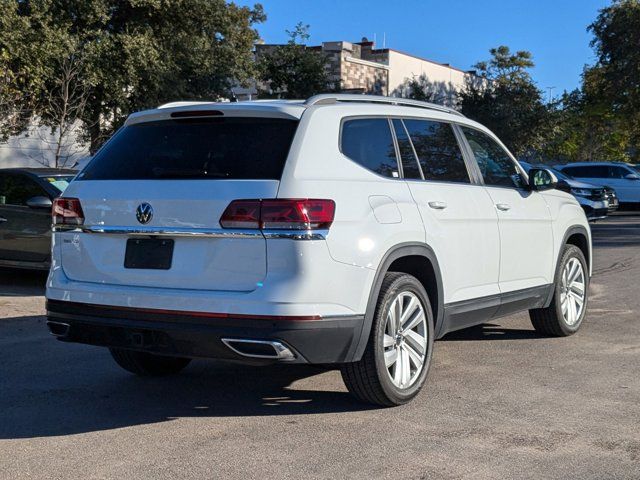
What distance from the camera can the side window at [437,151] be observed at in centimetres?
610

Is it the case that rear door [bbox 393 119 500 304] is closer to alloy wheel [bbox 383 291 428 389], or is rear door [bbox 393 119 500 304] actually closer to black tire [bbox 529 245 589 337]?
alloy wheel [bbox 383 291 428 389]

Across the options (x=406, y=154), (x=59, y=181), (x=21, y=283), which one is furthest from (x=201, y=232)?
(x=21, y=283)

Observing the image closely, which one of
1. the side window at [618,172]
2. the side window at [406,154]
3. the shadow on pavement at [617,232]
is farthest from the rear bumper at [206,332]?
the side window at [618,172]

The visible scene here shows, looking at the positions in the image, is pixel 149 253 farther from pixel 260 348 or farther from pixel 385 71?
pixel 385 71

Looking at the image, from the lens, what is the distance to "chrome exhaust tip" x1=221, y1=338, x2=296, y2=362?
15.6 feet

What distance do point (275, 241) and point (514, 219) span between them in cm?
278

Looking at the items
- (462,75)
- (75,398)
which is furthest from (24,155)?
(462,75)

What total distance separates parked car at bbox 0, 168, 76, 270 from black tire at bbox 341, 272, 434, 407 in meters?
6.35

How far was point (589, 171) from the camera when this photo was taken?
2972 centimetres

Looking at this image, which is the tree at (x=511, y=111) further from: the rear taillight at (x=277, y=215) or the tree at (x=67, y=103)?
the rear taillight at (x=277, y=215)

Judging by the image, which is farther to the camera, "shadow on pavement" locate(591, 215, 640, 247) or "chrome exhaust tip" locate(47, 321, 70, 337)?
"shadow on pavement" locate(591, 215, 640, 247)

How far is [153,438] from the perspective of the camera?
4.99m

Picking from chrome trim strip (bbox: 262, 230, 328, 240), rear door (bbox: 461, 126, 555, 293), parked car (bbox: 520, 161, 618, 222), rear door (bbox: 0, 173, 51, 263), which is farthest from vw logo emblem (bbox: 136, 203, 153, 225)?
parked car (bbox: 520, 161, 618, 222)

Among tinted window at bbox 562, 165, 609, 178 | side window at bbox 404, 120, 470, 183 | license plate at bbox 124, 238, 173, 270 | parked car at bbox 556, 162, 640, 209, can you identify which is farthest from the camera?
parked car at bbox 556, 162, 640, 209
